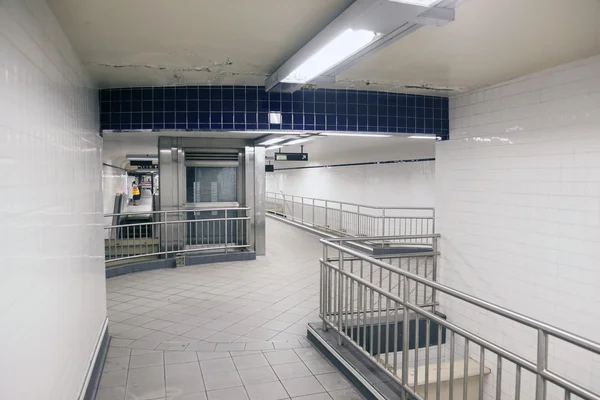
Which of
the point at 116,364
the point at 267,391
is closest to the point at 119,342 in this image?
the point at 116,364

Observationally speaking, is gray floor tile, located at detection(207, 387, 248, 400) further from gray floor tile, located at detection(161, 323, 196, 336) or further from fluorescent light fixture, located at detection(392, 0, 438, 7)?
fluorescent light fixture, located at detection(392, 0, 438, 7)

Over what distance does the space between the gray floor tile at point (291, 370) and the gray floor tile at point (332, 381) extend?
141 mm

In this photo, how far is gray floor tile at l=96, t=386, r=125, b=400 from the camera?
128 inches

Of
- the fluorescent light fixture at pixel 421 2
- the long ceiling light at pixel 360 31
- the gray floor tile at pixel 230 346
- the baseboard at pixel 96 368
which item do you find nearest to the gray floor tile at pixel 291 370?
the gray floor tile at pixel 230 346

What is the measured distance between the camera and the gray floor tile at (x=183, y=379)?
341 cm

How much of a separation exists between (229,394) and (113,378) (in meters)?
1.05

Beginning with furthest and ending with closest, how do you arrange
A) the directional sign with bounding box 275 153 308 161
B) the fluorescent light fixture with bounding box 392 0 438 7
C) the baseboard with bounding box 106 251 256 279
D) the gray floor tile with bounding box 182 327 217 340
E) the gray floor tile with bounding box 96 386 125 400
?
the directional sign with bounding box 275 153 308 161
the baseboard with bounding box 106 251 256 279
the gray floor tile with bounding box 182 327 217 340
the gray floor tile with bounding box 96 386 125 400
the fluorescent light fixture with bounding box 392 0 438 7

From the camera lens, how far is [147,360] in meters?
3.95

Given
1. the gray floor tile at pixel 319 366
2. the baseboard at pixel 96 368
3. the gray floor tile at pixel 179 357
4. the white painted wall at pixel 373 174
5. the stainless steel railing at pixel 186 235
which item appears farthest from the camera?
the white painted wall at pixel 373 174

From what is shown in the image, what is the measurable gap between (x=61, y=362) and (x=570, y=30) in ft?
12.6

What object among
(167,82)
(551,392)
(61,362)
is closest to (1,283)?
(61,362)

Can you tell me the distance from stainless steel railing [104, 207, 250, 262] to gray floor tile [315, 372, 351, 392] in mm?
4598

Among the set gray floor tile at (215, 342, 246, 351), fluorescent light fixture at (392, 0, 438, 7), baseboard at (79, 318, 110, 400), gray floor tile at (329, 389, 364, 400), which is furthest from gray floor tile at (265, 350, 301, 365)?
fluorescent light fixture at (392, 0, 438, 7)

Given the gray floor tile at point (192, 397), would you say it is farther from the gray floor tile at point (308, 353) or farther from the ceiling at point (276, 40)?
the ceiling at point (276, 40)
